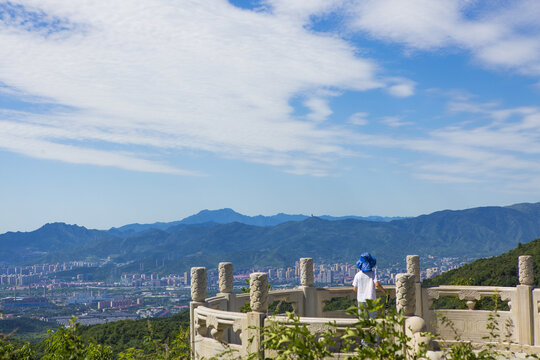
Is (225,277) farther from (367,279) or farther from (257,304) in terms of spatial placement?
(257,304)

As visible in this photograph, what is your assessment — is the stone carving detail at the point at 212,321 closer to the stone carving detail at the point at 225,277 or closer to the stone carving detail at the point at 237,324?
the stone carving detail at the point at 237,324

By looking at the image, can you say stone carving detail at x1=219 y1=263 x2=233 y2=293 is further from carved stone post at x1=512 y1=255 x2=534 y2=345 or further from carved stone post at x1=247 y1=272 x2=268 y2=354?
carved stone post at x1=512 y1=255 x2=534 y2=345

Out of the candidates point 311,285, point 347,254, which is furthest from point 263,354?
point 347,254

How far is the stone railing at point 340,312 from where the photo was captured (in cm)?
823

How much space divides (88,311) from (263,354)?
357 ft

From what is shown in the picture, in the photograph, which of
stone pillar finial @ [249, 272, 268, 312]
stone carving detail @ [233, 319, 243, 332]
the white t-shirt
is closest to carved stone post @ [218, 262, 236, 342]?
stone carving detail @ [233, 319, 243, 332]

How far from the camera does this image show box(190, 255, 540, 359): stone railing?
8227 mm

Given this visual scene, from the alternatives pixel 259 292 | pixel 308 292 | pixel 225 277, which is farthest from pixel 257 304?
pixel 308 292

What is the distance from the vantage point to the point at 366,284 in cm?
923

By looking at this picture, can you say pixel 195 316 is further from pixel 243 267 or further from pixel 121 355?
pixel 243 267

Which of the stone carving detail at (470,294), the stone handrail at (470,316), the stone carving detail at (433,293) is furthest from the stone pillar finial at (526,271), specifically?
the stone carving detail at (433,293)

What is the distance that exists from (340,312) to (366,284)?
3.90 m

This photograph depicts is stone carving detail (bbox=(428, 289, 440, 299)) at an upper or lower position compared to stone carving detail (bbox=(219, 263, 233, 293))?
→ lower

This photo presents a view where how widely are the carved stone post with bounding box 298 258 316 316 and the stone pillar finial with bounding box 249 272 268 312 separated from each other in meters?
4.43
